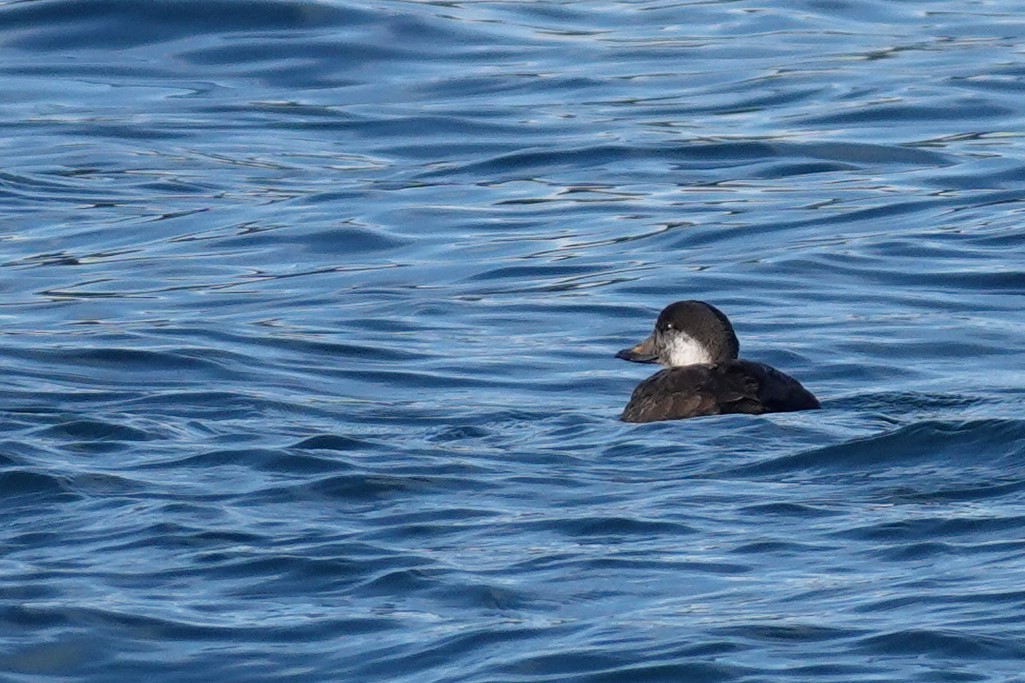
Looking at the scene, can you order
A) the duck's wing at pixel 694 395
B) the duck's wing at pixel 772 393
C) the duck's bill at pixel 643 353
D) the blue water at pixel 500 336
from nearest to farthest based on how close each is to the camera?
the blue water at pixel 500 336, the duck's wing at pixel 772 393, the duck's wing at pixel 694 395, the duck's bill at pixel 643 353

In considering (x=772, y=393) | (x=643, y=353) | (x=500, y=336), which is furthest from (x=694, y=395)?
(x=500, y=336)

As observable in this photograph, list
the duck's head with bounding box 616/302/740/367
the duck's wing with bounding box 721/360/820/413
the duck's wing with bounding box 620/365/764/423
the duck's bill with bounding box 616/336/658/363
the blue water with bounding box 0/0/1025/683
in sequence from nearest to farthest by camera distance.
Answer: the blue water with bounding box 0/0/1025/683 → the duck's wing with bounding box 721/360/820/413 → the duck's wing with bounding box 620/365/764/423 → the duck's head with bounding box 616/302/740/367 → the duck's bill with bounding box 616/336/658/363

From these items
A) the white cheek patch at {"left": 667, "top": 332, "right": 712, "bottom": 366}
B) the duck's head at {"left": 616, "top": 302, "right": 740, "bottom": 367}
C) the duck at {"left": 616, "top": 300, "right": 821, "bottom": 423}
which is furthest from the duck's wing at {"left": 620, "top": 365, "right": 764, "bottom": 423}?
the white cheek patch at {"left": 667, "top": 332, "right": 712, "bottom": 366}

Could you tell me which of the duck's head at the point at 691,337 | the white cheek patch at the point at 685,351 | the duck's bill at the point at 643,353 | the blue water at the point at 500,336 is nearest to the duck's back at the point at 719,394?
the blue water at the point at 500,336

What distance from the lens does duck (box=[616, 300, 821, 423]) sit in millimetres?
9375

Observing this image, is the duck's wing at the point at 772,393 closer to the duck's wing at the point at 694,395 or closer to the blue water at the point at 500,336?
the duck's wing at the point at 694,395

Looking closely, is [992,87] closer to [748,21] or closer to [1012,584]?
[748,21]

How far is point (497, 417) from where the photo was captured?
9.88m

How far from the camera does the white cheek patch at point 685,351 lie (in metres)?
10.4

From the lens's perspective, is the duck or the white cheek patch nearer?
the duck

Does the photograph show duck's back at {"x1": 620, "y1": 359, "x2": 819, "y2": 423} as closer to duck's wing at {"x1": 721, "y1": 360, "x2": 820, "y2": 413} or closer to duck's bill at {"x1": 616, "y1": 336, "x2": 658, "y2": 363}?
duck's wing at {"x1": 721, "y1": 360, "x2": 820, "y2": 413}

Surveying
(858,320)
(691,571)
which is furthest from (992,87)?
(691,571)

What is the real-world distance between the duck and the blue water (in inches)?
7.1

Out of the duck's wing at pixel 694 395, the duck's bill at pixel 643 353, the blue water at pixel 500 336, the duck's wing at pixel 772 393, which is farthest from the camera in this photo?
the duck's bill at pixel 643 353
